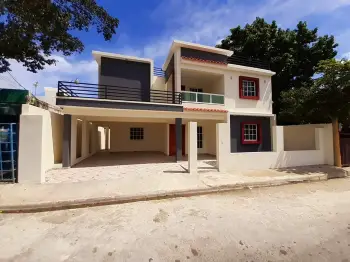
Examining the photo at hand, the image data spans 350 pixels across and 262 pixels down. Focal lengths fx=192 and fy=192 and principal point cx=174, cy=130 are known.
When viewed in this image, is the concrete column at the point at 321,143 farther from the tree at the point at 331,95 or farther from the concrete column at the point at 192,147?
the concrete column at the point at 192,147

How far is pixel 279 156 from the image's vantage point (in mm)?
9477

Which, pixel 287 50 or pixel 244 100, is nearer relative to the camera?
pixel 244 100

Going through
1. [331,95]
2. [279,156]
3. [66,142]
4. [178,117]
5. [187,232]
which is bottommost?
[187,232]

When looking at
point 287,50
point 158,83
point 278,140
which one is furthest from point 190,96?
point 287,50

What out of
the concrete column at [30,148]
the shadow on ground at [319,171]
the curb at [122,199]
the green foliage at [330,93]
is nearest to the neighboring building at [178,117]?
the concrete column at [30,148]

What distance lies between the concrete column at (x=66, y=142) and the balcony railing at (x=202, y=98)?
643 cm

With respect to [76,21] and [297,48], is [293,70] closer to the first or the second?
[297,48]

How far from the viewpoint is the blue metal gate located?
6.20 meters

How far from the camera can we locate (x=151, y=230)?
3.70 metres

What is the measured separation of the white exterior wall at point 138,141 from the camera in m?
16.6

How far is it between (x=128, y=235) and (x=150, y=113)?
7787 millimetres

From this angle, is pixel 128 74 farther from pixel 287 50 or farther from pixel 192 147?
pixel 287 50

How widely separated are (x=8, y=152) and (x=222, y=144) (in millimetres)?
7792

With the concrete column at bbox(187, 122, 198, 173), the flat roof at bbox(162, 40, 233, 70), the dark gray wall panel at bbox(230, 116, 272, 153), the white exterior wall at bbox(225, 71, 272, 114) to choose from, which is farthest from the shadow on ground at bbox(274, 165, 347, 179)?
the flat roof at bbox(162, 40, 233, 70)
